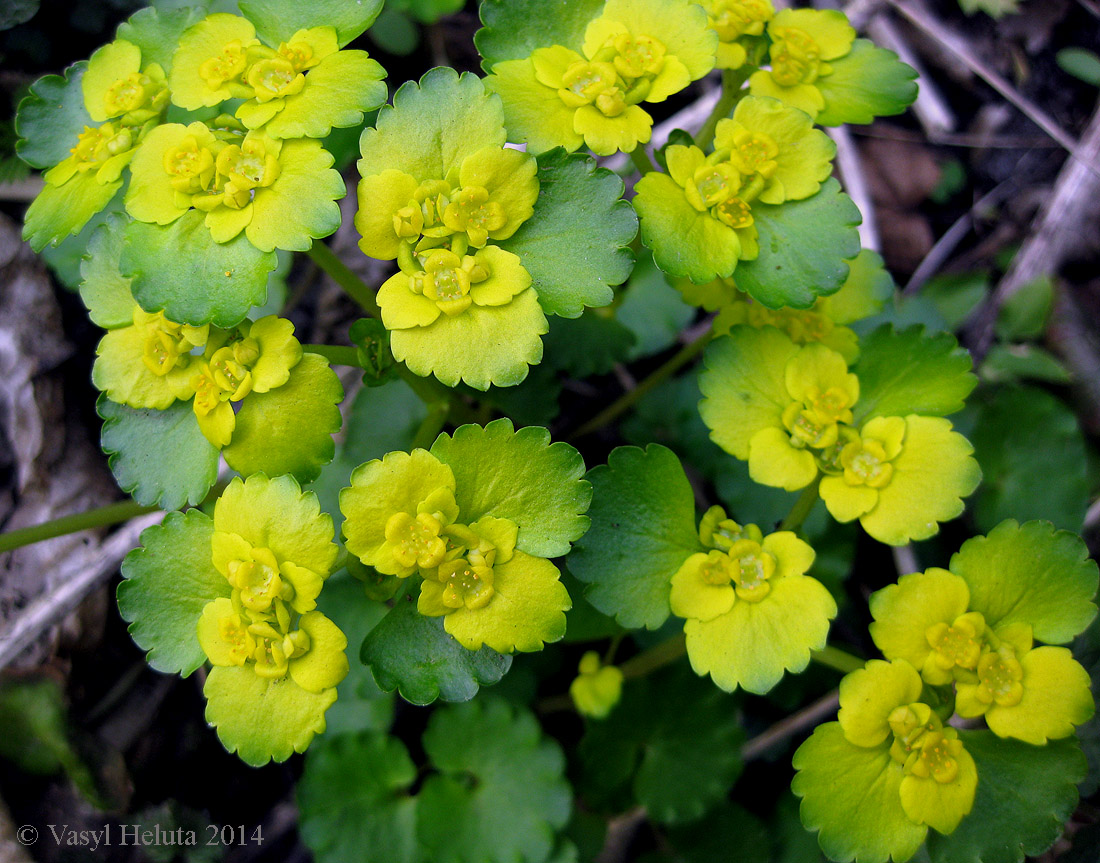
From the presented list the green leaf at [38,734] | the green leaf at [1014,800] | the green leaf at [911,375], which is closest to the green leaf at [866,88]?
the green leaf at [911,375]

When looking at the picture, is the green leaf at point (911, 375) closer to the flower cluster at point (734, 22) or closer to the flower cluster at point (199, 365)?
the flower cluster at point (734, 22)

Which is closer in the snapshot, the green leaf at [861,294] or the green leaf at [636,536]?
the green leaf at [636,536]

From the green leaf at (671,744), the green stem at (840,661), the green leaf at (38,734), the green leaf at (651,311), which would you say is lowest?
the green leaf at (671,744)

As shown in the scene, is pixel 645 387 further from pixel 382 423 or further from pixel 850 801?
pixel 850 801

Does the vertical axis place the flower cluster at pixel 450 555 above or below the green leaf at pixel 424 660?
above

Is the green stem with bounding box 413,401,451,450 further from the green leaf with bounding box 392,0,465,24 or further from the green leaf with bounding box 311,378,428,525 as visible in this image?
the green leaf with bounding box 392,0,465,24

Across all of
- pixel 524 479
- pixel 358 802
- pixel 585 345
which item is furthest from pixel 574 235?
pixel 358 802

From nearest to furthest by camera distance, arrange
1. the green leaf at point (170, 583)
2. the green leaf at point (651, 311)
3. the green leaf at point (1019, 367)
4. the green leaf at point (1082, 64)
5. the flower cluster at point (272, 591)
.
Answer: the flower cluster at point (272, 591)
the green leaf at point (170, 583)
the green leaf at point (651, 311)
the green leaf at point (1019, 367)
the green leaf at point (1082, 64)
